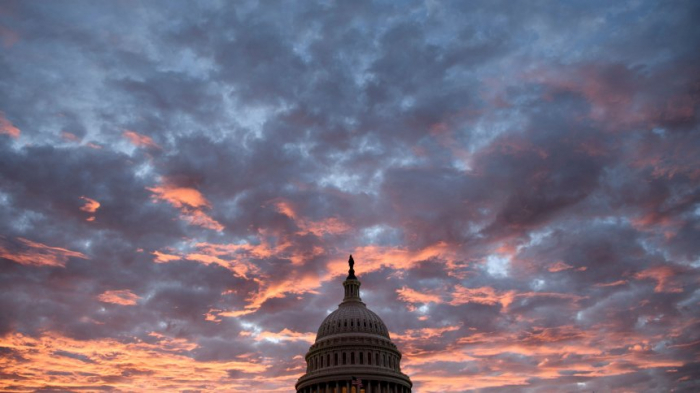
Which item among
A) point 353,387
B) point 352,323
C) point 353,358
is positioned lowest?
point 353,387

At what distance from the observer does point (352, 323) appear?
15425 cm

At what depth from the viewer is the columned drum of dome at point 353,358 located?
143125mm

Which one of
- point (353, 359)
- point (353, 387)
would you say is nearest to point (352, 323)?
point (353, 359)

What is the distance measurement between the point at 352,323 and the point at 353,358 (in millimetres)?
9114

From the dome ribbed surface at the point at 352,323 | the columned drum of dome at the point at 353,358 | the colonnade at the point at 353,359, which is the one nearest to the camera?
the columned drum of dome at the point at 353,358

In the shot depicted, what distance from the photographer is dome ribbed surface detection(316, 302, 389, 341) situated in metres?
153

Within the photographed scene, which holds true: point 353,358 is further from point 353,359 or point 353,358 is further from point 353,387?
point 353,387

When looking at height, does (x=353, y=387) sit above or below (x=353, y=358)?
below

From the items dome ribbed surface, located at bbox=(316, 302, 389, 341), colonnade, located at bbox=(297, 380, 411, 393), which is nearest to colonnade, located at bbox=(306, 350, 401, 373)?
colonnade, located at bbox=(297, 380, 411, 393)

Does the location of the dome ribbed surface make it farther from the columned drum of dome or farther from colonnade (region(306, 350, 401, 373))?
colonnade (region(306, 350, 401, 373))

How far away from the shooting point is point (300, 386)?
149 metres

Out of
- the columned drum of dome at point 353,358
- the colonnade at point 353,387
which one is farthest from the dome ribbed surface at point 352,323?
the colonnade at point 353,387

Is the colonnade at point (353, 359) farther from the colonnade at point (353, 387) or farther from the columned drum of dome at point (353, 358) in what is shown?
the colonnade at point (353, 387)

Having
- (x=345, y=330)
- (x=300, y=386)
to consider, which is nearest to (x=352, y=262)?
(x=345, y=330)
